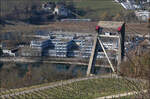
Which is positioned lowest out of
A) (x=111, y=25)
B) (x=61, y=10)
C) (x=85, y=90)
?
(x=85, y=90)

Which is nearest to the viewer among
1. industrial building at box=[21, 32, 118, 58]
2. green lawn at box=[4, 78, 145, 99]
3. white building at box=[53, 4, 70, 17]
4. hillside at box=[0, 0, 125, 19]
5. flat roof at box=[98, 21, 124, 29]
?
green lawn at box=[4, 78, 145, 99]

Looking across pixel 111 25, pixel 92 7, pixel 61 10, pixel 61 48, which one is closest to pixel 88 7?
pixel 92 7

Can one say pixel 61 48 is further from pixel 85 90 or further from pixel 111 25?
pixel 85 90

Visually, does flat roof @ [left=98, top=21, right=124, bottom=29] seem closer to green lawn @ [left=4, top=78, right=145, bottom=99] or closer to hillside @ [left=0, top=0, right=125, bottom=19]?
hillside @ [left=0, top=0, right=125, bottom=19]

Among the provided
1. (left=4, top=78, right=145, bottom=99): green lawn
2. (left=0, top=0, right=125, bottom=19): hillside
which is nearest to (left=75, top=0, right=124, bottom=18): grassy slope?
(left=0, top=0, right=125, bottom=19): hillside

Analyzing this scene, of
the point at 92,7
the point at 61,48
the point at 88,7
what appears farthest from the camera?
the point at 92,7

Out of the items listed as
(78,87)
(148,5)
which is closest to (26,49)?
(78,87)

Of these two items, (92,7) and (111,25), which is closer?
(111,25)

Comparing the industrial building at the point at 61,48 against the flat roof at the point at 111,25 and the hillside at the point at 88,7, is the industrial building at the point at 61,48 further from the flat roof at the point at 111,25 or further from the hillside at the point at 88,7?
the flat roof at the point at 111,25

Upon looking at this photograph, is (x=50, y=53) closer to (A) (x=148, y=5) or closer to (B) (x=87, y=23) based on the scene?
(B) (x=87, y=23)
